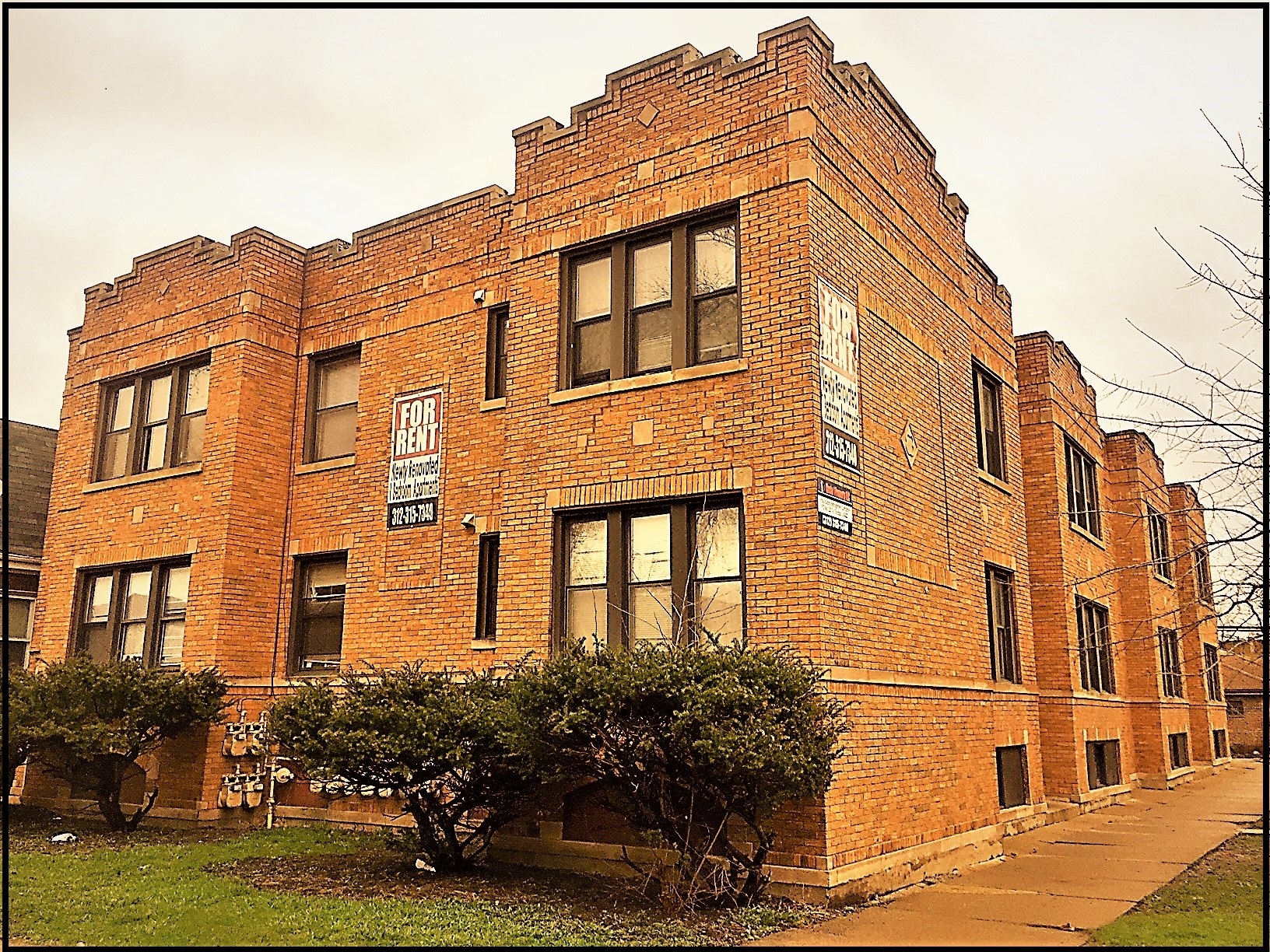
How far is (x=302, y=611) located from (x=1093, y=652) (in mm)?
14869

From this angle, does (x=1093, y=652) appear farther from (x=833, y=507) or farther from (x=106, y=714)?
(x=106, y=714)

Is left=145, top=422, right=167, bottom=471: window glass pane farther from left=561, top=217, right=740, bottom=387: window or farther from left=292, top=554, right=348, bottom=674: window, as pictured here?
left=561, top=217, right=740, bottom=387: window

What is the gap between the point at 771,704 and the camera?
29.3 feet

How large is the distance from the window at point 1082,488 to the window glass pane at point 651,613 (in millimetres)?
11535

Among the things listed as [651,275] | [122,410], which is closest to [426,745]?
[651,275]

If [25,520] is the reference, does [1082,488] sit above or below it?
above

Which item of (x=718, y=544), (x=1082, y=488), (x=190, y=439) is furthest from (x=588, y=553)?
(x=1082, y=488)

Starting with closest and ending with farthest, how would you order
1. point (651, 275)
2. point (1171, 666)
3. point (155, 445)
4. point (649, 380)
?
point (649, 380)
point (651, 275)
point (155, 445)
point (1171, 666)

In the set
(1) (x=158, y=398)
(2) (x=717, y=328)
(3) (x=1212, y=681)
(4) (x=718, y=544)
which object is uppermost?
(1) (x=158, y=398)

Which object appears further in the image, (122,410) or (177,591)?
(122,410)

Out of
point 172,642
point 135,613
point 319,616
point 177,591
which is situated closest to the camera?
point 319,616

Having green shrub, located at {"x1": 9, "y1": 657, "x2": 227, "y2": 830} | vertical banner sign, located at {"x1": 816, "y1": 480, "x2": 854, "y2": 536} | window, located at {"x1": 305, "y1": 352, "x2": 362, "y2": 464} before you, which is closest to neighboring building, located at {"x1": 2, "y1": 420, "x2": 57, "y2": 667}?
green shrub, located at {"x1": 9, "y1": 657, "x2": 227, "y2": 830}

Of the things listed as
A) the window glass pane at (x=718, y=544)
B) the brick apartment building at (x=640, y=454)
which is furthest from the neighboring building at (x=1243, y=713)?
the window glass pane at (x=718, y=544)

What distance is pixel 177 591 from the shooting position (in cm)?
1595
